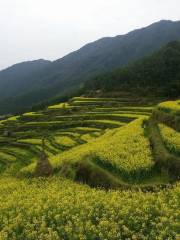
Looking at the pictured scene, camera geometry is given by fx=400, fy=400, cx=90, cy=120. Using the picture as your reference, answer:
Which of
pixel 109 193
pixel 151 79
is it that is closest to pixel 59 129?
pixel 109 193

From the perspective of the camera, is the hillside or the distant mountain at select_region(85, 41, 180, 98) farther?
the distant mountain at select_region(85, 41, 180, 98)

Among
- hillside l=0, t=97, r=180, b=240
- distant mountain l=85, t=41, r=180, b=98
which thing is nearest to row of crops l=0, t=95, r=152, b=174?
hillside l=0, t=97, r=180, b=240

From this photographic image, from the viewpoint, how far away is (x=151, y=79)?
322 ft

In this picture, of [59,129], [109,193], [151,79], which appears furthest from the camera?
[151,79]

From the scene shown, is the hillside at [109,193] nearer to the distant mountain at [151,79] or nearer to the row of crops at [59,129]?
the row of crops at [59,129]

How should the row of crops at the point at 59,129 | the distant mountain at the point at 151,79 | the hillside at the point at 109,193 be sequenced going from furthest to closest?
the distant mountain at the point at 151,79 < the row of crops at the point at 59,129 < the hillside at the point at 109,193

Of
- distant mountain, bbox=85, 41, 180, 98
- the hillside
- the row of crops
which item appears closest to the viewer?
the hillside

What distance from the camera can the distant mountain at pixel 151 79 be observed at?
3520 inches

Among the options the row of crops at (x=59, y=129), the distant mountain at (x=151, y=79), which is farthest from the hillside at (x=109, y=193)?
the distant mountain at (x=151, y=79)

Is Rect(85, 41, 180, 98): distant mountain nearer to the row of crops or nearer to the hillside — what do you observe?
the row of crops

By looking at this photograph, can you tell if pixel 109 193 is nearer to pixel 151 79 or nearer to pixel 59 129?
pixel 59 129

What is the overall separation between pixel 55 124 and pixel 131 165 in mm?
39375

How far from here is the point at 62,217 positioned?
17.9 metres

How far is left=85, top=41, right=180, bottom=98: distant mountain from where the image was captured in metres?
89.4
